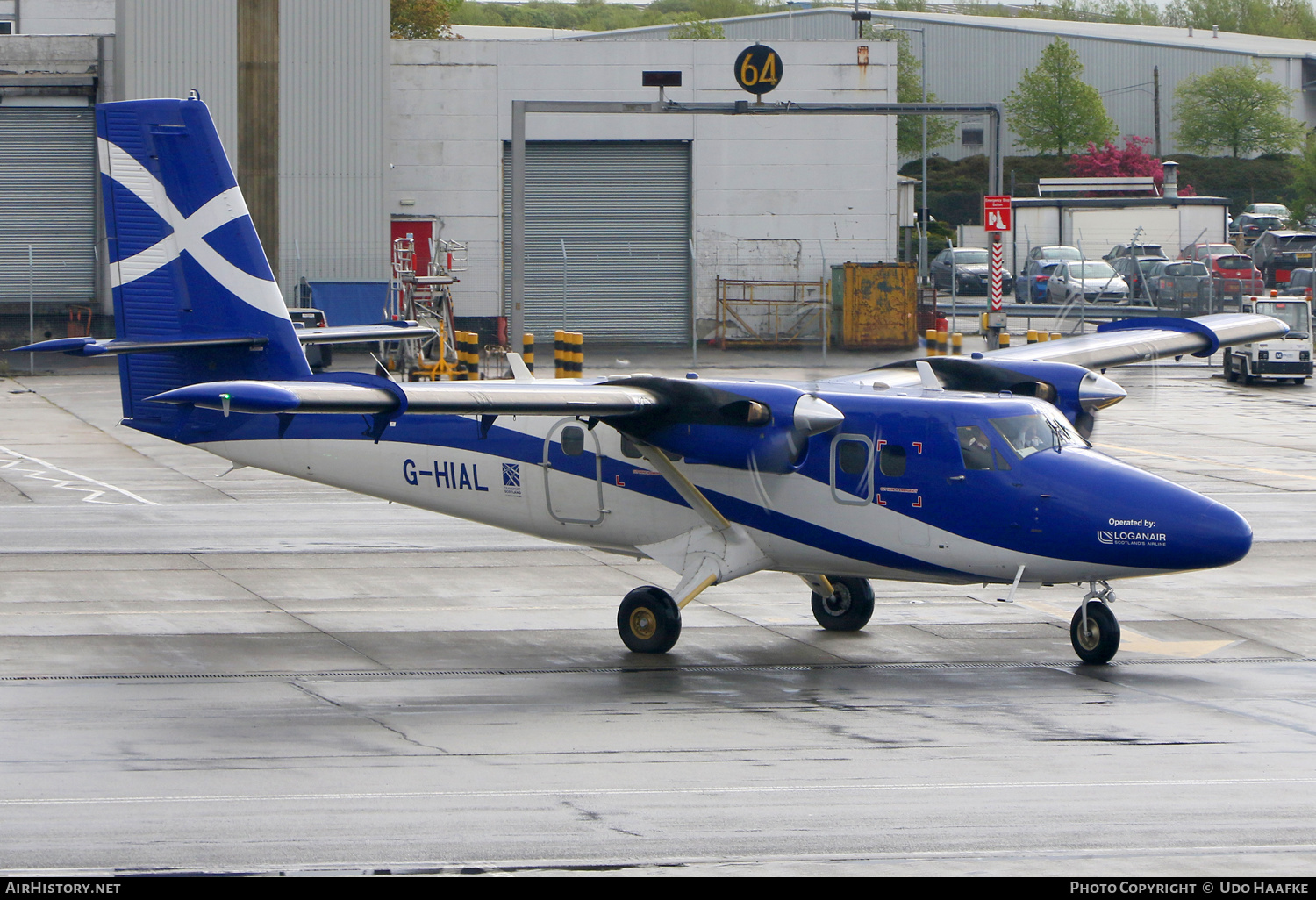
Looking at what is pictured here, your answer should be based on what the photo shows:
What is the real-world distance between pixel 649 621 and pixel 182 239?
6.53m

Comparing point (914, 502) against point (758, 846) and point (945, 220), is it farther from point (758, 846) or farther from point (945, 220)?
point (945, 220)

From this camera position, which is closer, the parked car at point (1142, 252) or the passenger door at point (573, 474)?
the passenger door at point (573, 474)

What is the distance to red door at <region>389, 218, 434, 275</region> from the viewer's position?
167ft

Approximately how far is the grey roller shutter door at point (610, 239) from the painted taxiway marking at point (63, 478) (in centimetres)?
2572

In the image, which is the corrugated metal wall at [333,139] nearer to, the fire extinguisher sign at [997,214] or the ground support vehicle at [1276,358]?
the fire extinguisher sign at [997,214]

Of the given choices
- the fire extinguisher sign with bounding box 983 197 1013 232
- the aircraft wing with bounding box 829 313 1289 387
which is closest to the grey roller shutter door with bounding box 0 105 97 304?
the fire extinguisher sign with bounding box 983 197 1013 232

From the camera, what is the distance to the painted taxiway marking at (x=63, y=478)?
24438mm

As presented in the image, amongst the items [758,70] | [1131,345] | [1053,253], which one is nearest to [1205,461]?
[1131,345]

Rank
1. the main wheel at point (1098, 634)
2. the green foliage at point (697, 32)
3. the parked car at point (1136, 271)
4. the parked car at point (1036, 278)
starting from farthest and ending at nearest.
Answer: the green foliage at point (697, 32)
the parked car at point (1036, 278)
the parked car at point (1136, 271)
the main wheel at point (1098, 634)

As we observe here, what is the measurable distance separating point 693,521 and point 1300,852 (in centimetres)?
732

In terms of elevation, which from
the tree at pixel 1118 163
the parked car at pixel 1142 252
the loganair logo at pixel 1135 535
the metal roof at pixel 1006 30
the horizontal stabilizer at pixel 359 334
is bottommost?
the loganair logo at pixel 1135 535

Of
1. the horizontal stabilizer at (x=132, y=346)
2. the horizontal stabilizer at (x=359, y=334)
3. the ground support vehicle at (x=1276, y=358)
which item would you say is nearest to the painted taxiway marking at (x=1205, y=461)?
the ground support vehicle at (x=1276, y=358)

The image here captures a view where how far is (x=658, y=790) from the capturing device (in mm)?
10406

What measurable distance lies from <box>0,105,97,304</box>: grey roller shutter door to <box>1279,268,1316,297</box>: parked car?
4070 cm
